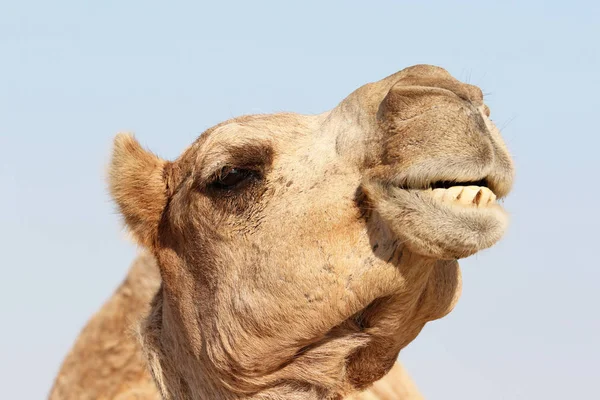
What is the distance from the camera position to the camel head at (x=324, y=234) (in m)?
3.70

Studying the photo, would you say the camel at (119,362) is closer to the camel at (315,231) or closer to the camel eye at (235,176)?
the camel at (315,231)

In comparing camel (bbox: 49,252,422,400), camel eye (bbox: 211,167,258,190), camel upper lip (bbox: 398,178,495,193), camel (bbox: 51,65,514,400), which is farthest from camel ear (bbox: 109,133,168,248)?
camel upper lip (bbox: 398,178,495,193)

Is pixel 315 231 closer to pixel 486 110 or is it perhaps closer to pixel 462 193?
pixel 462 193

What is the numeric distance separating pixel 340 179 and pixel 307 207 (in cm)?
18

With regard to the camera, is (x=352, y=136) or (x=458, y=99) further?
(x=352, y=136)

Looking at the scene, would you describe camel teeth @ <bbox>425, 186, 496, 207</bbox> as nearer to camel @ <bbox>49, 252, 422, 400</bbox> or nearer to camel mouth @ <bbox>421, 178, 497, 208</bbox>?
camel mouth @ <bbox>421, 178, 497, 208</bbox>

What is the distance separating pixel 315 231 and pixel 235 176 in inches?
19.4

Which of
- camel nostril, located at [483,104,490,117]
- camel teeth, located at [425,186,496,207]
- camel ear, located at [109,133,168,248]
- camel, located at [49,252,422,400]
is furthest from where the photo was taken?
camel, located at [49,252,422,400]

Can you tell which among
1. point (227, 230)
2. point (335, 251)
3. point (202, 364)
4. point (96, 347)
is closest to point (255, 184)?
point (227, 230)

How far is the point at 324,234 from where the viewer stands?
4.10 meters

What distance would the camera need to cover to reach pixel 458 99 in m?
3.79

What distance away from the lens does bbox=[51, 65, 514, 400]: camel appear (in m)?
3.71

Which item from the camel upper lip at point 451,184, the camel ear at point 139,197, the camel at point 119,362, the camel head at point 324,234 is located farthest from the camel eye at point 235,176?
the camel at point 119,362

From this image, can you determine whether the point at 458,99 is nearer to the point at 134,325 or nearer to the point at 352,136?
the point at 352,136
